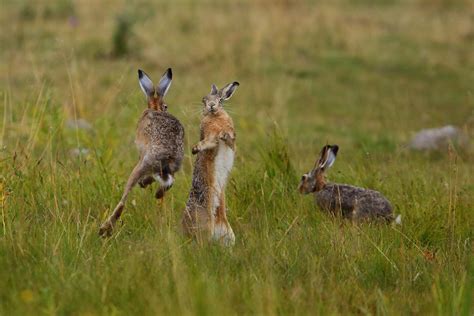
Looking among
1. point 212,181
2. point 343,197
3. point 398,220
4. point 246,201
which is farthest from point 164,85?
point 398,220

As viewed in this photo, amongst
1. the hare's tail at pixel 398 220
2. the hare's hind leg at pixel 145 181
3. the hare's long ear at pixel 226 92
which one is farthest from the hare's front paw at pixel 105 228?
the hare's tail at pixel 398 220

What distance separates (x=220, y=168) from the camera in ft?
17.9

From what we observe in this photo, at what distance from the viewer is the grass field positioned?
178 inches

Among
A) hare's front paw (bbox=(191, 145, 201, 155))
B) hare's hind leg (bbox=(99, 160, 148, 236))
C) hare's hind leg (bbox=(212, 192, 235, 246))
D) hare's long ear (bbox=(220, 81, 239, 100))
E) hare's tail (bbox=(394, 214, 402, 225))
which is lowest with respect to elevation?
hare's tail (bbox=(394, 214, 402, 225))

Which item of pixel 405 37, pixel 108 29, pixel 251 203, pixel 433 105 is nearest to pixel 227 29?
pixel 108 29

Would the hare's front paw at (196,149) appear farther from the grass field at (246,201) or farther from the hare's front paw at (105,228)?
the hare's front paw at (105,228)

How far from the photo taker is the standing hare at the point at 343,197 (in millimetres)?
6445

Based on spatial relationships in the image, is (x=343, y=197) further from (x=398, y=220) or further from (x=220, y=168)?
(x=220, y=168)

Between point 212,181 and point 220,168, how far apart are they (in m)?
0.09

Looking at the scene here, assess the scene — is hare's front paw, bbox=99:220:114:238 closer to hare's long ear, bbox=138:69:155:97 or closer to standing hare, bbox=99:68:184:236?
standing hare, bbox=99:68:184:236

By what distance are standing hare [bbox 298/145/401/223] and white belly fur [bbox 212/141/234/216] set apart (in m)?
1.19

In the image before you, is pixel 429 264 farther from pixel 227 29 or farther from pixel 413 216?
pixel 227 29

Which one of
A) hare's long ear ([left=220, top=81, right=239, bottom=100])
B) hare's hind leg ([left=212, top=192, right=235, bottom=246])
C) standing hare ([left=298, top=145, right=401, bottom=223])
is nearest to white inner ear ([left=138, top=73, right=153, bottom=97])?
hare's long ear ([left=220, top=81, right=239, bottom=100])

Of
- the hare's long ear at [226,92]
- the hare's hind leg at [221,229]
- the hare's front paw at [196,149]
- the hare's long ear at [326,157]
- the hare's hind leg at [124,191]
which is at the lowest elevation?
the hare's long ear at [326,157]
